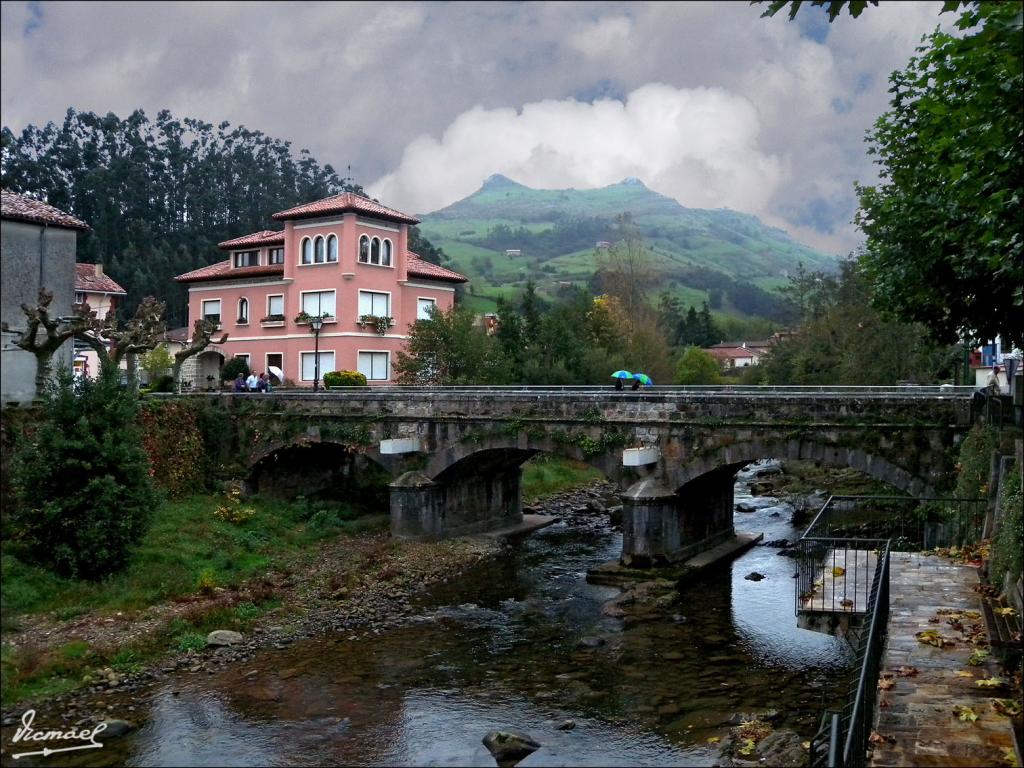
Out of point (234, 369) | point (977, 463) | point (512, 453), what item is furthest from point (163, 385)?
point (977, 463)

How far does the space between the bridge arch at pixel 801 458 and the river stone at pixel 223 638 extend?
13.9m

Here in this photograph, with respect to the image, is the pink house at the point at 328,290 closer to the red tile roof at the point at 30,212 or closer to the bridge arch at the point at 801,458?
the red tile roof at the point at 30,212

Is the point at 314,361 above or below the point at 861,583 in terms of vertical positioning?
above

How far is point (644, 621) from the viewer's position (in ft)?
75.6

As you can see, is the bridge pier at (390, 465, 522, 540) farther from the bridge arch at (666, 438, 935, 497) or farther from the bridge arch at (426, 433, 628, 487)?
the bridge arch at (666, 438, 935, 497)

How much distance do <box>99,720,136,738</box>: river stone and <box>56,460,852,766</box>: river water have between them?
27cm

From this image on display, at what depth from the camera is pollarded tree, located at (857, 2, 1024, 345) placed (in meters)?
11.8

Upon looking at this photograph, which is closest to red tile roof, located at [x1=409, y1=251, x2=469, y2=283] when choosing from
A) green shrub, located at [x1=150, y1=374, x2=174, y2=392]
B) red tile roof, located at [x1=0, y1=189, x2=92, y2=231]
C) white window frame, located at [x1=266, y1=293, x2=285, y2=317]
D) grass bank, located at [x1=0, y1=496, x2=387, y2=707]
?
white window frame, located at [x1=266, y1=293, x2=285, y2=317]

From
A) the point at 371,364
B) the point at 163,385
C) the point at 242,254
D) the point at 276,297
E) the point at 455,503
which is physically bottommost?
the point at 455,503

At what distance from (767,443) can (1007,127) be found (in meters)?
15.5

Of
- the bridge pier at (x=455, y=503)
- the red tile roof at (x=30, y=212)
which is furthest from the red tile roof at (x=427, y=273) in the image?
the red tile roof at (x=30, y=212)

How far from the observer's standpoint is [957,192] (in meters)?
14.1

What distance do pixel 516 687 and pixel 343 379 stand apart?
2722 centimetres

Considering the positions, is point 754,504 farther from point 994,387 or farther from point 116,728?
point 116,728
